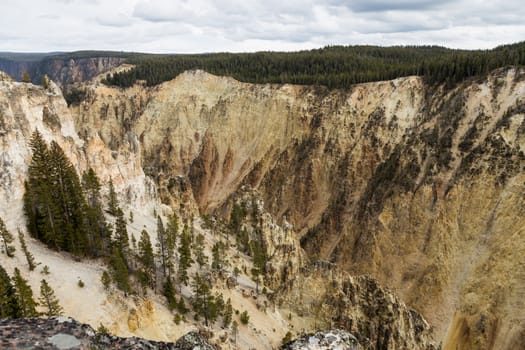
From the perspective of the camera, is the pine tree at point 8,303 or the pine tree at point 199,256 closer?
the pine tree at point 8,303

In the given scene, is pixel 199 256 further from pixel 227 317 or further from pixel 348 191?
pixel 348 191

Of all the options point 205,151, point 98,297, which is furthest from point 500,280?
point 205,151

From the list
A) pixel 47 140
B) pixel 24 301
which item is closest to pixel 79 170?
pixel 47 140

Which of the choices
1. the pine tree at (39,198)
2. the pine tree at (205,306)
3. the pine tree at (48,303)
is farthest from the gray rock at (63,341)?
the pine tree at (39,198)

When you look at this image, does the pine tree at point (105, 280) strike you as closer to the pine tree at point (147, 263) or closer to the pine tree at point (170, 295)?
the pine tree at point (147, 263)

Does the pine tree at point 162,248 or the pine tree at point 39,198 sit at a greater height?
the pine tree at point 39,198

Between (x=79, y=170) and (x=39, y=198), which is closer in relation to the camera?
(x=39, y=198)

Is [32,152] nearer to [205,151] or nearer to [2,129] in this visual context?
[2,129]
